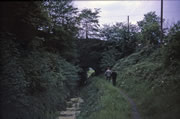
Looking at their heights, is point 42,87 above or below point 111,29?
Answer: below

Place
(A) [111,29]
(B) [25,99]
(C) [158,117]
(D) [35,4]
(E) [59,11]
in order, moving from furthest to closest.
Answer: (A) [111,29] → (E) [59,11] → (D) [35,4] → (B) [25,99] → (C) [158,117]

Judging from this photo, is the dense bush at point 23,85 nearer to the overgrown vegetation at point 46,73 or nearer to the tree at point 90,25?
the overgrown vegetation at point 46,73

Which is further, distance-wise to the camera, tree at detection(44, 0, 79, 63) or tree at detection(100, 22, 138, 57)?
tree at detection(100, 22, 138, 57)

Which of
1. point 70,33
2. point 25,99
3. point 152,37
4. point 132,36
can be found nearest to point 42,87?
point 25,99

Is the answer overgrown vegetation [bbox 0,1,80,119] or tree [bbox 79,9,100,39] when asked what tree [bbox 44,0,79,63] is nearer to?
overgrown vegetation [bbox 0,1,80,119]

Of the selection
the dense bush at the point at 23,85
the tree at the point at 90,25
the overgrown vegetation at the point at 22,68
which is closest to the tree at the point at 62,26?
the overgrown vegetation at the point at 22,68

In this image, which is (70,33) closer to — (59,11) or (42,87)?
(59,11)

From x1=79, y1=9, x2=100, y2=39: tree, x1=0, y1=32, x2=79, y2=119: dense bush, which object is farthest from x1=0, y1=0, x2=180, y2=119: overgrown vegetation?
x1=79, y1=9, x2=100, y2=39: tree

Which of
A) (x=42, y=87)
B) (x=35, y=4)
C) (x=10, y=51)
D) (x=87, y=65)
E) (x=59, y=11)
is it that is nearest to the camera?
(x=10, y=51)

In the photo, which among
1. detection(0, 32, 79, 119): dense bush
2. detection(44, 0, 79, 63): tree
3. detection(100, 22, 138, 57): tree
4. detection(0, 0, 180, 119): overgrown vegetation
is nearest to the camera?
detection(0, 32, 79, 119): dense bush

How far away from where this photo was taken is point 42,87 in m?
8.70

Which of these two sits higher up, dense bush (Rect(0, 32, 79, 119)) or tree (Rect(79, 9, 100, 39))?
tree (Rect(79, 9, 100, 39))

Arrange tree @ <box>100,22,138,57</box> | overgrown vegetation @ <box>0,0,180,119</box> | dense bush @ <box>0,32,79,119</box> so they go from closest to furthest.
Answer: dense bush @ <box>0,32,79,119</box>, overgrown vegetation @ <box>0,0,180,119</box>, tree @ <box>100,22,138,57</box>

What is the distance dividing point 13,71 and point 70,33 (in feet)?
31.8
